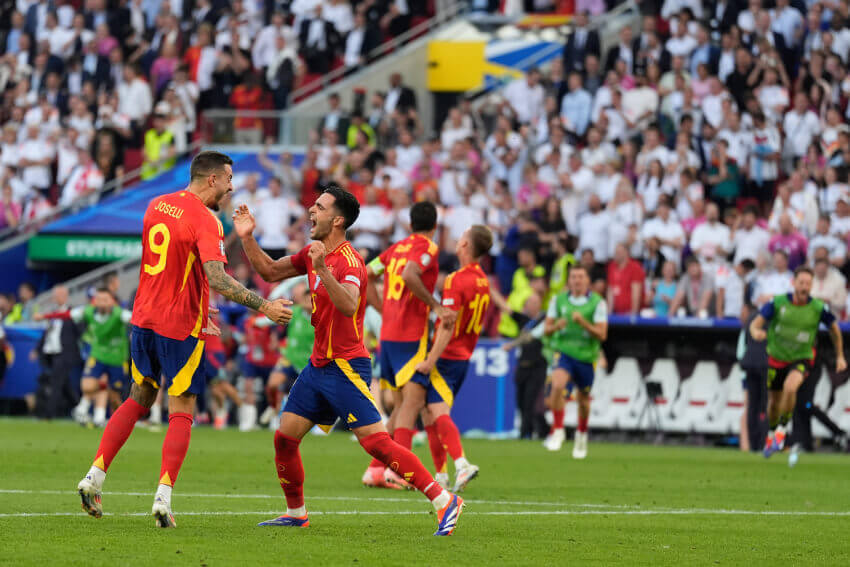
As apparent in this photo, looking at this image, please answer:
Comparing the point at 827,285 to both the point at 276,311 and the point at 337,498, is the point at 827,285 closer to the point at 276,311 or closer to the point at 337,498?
the point at 337,498

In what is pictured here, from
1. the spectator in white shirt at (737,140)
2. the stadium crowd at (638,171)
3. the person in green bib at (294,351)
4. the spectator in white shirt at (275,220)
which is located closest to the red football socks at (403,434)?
the person in green bib at (294,351)

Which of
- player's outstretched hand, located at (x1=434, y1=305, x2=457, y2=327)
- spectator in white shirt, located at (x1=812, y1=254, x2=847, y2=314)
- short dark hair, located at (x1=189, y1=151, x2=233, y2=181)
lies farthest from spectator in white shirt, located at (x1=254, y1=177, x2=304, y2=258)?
short dark hair, located at (x1=189, y1=151, x2=233, y2=181)

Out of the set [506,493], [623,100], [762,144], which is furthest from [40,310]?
[506,493]

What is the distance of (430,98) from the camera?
106 ft

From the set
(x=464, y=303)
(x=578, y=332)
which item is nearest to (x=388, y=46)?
(x=578, y=332)

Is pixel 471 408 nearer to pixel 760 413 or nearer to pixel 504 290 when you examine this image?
pixel 504 290

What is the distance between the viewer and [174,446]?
10.1 m

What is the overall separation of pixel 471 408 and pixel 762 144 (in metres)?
6.22

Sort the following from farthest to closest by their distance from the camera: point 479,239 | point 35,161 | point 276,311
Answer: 1. point 35,161
2. point 479,239
3. point 276,311

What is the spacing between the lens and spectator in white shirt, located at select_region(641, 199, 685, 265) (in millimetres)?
23922

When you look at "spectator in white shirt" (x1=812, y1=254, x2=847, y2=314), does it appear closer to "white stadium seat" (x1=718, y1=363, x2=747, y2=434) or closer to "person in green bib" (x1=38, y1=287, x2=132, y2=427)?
"white stadium seat" (x1=718, y1=363, x2=747, y2=434)

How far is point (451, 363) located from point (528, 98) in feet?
48.3

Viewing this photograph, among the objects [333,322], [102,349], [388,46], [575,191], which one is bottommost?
[102,349]

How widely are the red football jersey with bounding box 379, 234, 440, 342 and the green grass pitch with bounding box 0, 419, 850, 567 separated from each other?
1.49 meters
